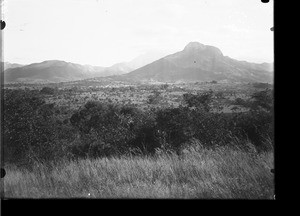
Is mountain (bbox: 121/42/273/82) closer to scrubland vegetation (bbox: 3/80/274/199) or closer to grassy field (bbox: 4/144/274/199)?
scrubland vegetation (bbox: 3/80/274/199)

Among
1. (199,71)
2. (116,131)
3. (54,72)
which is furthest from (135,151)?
(199,71)

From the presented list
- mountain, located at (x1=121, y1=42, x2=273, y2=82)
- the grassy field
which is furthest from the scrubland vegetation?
mountain, located at (x1=121, y1=42, x2=273, y2=82)

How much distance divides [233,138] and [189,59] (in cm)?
2623

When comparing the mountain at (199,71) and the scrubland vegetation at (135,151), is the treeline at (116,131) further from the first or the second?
the mountain at (199,71)

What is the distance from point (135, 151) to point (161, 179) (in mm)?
2699

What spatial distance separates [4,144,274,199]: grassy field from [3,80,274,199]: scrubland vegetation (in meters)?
0.01

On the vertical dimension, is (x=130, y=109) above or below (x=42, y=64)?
below

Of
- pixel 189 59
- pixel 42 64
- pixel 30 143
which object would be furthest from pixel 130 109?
pixel 189 59

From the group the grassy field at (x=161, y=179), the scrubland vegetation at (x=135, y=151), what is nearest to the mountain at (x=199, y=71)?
the scrubland vegetation at (x=135, y=151)

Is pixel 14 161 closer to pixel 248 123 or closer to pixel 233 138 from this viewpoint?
pixel 233 138

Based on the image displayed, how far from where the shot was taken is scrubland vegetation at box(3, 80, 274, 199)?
417 centimetres

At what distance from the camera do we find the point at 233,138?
6727mm
